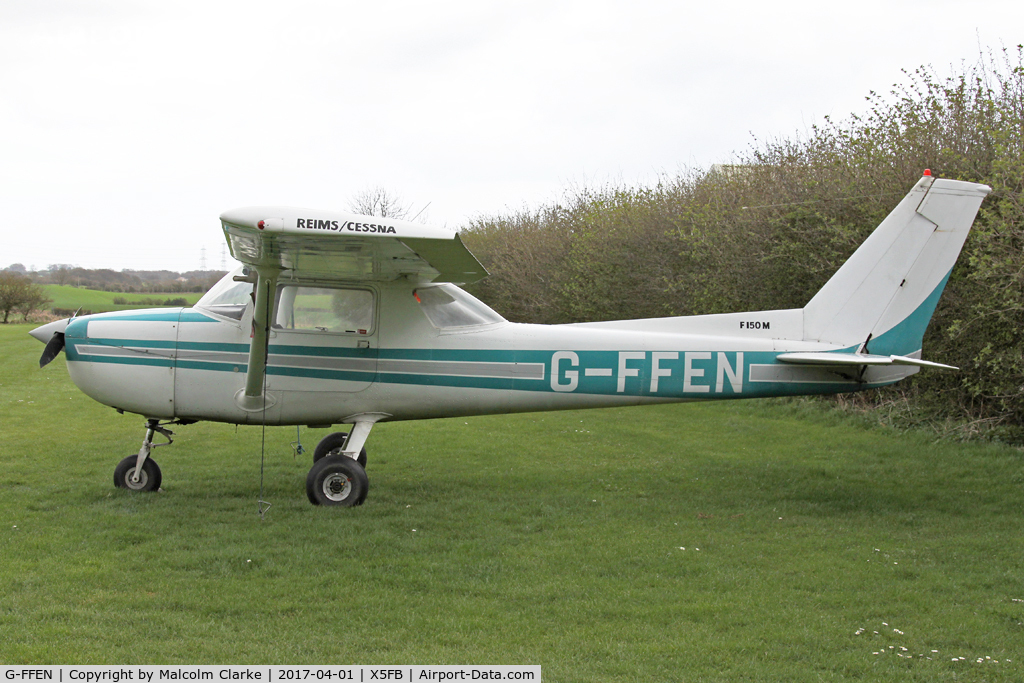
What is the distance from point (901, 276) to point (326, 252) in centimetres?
547

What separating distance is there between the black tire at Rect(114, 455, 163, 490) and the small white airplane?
2 centimetres

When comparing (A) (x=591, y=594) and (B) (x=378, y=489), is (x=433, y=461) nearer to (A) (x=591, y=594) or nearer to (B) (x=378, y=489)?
(B) (x=378, y=489)

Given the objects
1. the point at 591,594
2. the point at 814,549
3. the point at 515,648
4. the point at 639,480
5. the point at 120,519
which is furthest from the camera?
the point at 639,480

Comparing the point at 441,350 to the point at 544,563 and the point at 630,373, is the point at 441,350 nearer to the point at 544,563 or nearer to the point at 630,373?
the point at 630,373

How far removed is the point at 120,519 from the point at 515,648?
4126mm

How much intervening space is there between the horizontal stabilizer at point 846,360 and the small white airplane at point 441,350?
0.06ft

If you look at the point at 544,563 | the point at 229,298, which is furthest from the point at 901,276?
the point at 229,298

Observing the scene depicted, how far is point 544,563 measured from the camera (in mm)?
5691

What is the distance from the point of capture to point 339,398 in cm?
748

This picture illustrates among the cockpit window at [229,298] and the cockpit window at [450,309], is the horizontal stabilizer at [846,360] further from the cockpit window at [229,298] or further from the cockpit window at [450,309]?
the cockpit window at [229,298]

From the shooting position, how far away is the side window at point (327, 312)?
745 cm

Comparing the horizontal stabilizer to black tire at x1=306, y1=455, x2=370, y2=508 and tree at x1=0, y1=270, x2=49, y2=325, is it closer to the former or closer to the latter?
black tire at x1=306, y1=455, x2=370, y2=508

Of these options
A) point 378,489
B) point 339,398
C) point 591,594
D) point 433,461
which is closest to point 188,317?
point 339,398

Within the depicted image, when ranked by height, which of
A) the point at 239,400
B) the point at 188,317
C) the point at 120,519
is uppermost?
the point at 188,317
